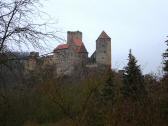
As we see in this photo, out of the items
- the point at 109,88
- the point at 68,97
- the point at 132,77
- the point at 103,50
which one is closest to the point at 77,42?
the point at 103,50

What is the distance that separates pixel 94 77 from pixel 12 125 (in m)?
8.35

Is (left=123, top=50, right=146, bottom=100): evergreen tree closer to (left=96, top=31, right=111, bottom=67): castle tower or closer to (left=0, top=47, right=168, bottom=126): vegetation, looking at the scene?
(left=0, top=47, right=168, bottom=126): vegetation

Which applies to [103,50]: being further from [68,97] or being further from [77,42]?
[68,97]

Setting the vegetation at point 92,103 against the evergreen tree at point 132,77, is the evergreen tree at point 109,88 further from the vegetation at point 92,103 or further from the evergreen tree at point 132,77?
the evergreen tree at point 132,77

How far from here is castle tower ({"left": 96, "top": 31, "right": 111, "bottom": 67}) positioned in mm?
99062

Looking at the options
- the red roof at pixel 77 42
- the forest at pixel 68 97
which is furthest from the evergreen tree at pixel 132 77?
the red roof at pixel 77 42

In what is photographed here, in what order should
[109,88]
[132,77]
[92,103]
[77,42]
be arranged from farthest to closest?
[77,42]
[109,88]
[132,77]
[92,103]

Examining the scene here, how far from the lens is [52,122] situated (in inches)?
1300

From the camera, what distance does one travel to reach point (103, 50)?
103m

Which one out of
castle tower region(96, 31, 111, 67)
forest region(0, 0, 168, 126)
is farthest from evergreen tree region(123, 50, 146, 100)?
castle tower region(96, 31, 111, 67)

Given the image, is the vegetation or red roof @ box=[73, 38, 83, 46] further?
red roof @ box=[73, 38, 83, 46]

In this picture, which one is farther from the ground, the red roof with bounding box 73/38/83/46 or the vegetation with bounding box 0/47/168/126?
the red roof with bounding box 73/38/83/46

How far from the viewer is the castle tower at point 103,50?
9906cm

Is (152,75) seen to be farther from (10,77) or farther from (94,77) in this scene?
(10,77)
